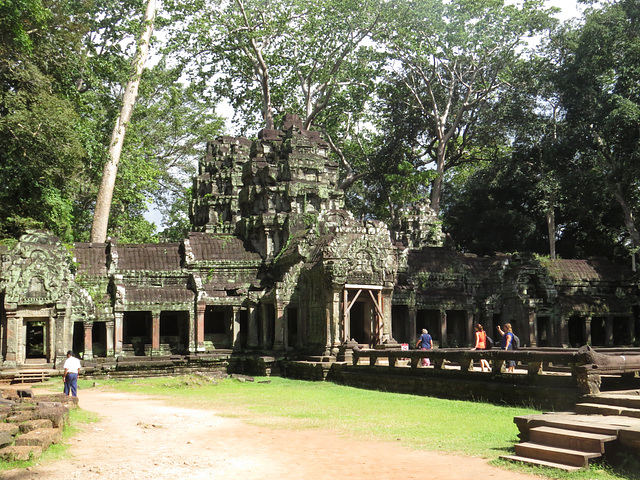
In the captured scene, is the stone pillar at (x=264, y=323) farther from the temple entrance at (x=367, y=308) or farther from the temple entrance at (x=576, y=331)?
the temple entrance at (x=576, y=331)

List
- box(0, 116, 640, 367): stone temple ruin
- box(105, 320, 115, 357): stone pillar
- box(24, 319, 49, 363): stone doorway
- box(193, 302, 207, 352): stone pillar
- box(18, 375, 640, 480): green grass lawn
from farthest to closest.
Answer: box(24, 319, 49, 363): stone doorway < box(193, 302, 207, 352): stone pillar < box(105, 320, 115, 357): stone pillar < box(0, 116, 640, 367): stone temple ruin < box(18, 375, 640, 480): green grass lawn

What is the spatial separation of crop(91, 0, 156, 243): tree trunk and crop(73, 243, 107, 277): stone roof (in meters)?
1.91

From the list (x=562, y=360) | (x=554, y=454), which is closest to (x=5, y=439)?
(x=554, y=454)

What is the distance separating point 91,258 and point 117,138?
21.4 feet

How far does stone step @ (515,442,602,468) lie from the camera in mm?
8203

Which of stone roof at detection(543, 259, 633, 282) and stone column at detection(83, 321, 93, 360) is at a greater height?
stone roof at detection(543, 259, 633, 282)

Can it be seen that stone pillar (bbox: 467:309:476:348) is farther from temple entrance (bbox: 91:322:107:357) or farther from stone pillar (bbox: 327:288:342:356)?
temple entrance (bbox: 91:322:107:357)

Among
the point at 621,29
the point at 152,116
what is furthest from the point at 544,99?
the point at 152,116

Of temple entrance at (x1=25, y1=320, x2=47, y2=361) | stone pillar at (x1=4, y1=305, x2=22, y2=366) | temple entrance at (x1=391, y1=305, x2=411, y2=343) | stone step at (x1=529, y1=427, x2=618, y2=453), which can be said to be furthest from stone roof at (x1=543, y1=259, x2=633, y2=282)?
stone step at (x1=529, y1=427, x2=618, y2=453)

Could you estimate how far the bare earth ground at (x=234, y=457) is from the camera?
28.4ft

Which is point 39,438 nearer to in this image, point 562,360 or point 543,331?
point 562,360

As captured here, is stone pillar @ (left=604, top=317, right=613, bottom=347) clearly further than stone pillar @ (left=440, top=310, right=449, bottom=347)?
Yes

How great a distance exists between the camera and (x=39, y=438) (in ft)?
31.7

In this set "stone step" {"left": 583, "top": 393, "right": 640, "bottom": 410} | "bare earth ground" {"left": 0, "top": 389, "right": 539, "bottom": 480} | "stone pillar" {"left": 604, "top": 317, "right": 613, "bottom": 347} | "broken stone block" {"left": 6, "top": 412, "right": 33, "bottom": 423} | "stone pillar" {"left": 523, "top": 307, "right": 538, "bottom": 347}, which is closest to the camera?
"bare earth ground" {"left": 0, "top": 389, "right": 539, "bottom": 480}
